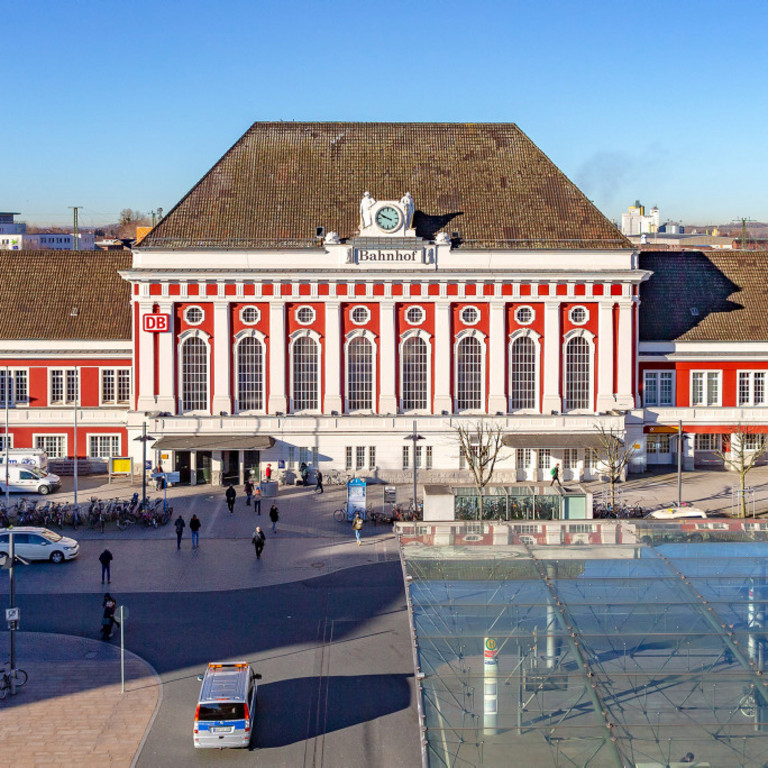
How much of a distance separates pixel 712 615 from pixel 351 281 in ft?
123

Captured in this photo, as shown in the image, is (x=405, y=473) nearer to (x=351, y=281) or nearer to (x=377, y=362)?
(x=377, y=362)

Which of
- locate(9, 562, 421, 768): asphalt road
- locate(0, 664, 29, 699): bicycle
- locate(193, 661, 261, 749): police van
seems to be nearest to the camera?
locate(193, 661, 261, 749): police van

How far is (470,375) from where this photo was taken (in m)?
62.9

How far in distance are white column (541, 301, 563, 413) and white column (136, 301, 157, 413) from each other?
19.5m

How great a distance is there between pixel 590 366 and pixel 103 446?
26.6m

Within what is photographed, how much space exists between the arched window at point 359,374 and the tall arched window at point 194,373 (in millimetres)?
7496

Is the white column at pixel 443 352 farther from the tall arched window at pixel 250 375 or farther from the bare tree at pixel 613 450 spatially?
the tall arched window at pixel 250 375

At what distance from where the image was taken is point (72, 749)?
93.7ft

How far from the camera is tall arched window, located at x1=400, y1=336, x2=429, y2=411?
62812 mm

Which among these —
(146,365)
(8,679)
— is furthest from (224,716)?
(146,365)

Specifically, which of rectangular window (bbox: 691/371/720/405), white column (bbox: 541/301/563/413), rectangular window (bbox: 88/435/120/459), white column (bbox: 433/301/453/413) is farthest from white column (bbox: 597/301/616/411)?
rectangular window (bbox: 88/435/120/459)

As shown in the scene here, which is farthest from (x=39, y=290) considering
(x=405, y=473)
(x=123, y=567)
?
(x=123, y=567)

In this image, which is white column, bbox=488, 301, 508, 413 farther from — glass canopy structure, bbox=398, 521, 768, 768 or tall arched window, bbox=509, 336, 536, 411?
glass canopy structure, bbox=398, 521, 768, 768

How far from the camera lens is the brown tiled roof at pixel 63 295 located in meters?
66.6
